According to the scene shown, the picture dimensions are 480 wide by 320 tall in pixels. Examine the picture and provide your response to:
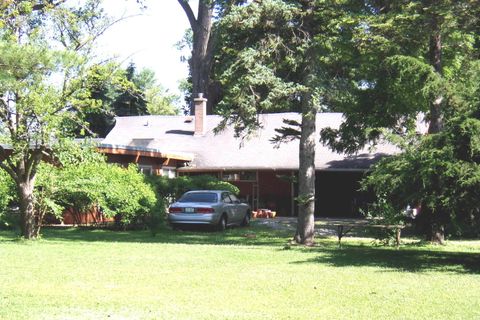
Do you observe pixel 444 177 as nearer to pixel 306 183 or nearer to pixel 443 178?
pixel 443 178

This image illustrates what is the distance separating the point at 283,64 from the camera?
17391mm

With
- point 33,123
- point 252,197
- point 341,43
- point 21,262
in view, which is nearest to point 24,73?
point 21,262

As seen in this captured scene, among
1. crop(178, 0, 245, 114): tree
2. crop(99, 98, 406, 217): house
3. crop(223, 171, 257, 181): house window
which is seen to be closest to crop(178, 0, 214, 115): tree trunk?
crop(178, 0, 245, 114): tree

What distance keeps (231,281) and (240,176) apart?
78.2 ft

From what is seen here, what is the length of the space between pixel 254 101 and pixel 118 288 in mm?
8713

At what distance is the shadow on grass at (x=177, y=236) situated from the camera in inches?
695

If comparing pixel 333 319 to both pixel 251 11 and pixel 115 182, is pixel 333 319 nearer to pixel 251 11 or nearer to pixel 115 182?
pixel 251 11

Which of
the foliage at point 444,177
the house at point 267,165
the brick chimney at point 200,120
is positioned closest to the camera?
the foliage at point 444,177

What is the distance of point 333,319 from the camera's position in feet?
23.1

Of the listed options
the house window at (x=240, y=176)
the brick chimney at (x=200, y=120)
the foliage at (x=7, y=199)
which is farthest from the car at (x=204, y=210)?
the brick chimney at (x=200, y=120)

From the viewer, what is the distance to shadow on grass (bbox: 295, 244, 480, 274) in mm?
11961

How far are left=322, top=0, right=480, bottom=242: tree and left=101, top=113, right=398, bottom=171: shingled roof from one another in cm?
905

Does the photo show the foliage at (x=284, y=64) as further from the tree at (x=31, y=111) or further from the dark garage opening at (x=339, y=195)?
the dark garage opening at (x=339, y=195)

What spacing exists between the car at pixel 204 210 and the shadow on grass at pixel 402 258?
6.10 m
